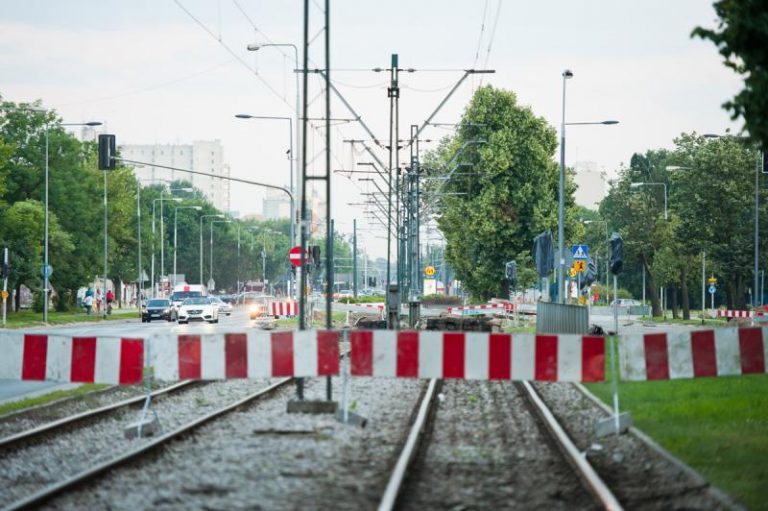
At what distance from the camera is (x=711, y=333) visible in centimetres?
1502

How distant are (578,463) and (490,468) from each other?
2.76 feet

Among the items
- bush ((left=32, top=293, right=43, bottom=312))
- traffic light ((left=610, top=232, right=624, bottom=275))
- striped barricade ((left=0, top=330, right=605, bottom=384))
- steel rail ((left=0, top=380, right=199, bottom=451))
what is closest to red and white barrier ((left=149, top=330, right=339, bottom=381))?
striped barricade ((left=0, top=330, right=605, bottom=384))

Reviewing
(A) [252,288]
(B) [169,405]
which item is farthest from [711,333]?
(A) [252,288]

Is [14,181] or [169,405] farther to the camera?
[14,181]

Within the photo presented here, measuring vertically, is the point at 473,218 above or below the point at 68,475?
above

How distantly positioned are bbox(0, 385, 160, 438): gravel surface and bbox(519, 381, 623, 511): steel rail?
651cm

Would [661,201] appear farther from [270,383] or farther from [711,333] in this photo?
[711,333]

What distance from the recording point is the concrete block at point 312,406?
17375mm

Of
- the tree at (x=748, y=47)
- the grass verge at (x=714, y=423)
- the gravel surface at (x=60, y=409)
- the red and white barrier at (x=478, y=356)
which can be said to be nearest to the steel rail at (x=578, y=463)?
the red and white barrier at (x=478, y=356)

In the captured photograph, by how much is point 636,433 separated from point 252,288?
15767 centimetres

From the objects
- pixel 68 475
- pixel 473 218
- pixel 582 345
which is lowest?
pixel 68 475

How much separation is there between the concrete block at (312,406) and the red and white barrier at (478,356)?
2.02 meters

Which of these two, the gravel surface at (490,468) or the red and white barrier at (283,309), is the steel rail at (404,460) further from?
the red and white barrier at (283,309)

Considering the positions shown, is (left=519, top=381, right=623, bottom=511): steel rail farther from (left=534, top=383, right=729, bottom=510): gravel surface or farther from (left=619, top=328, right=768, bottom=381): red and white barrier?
(left=619, top=328, right=768, bottom=381): red and white barrier
